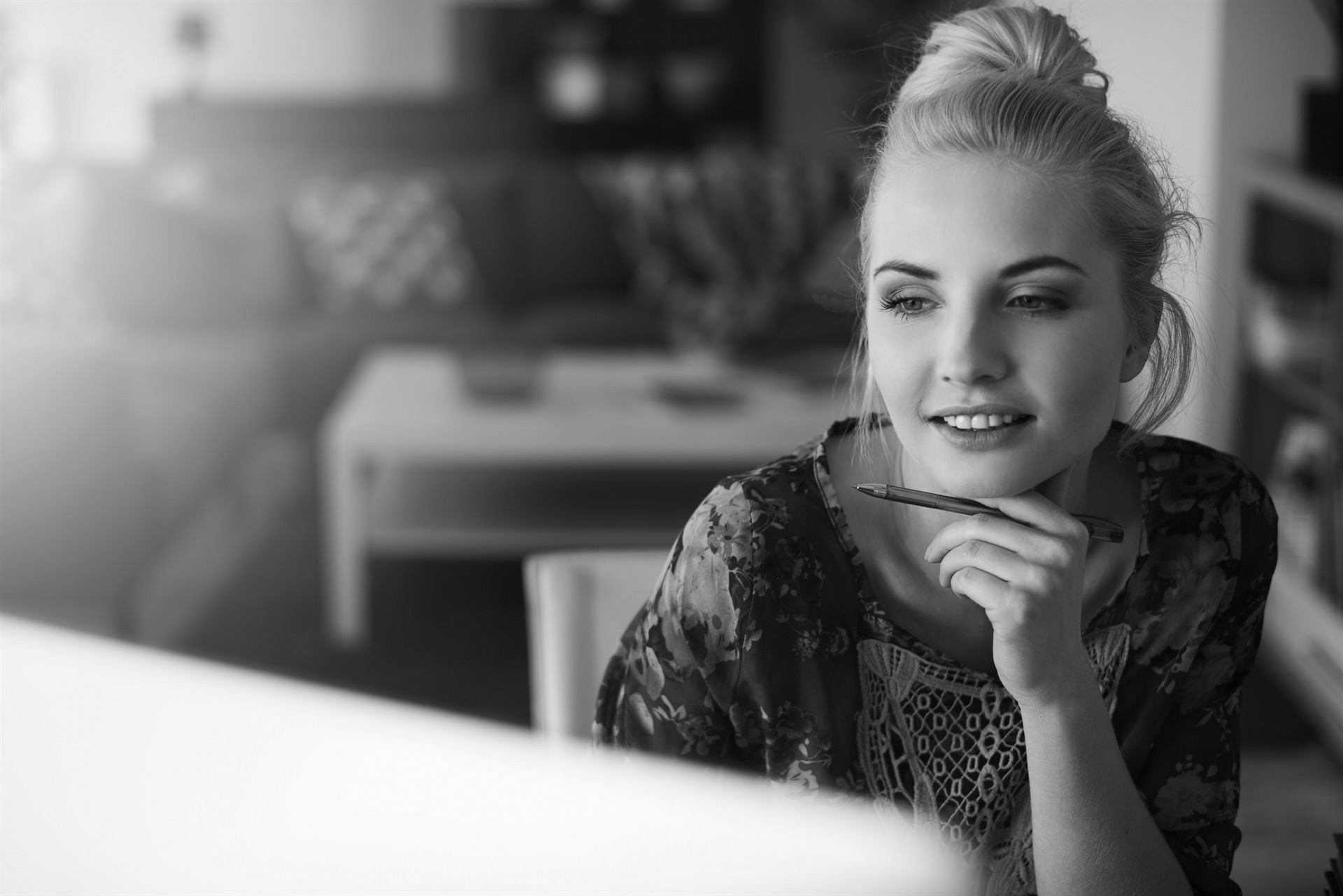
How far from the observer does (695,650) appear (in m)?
0.94

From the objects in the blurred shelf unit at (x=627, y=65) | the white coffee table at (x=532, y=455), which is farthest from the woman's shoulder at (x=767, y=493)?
the blurred shelf unit at (x=627, y=65)

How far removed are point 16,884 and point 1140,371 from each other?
0.71 meters

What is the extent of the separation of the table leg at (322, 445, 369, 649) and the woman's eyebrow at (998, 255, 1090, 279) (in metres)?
2.22

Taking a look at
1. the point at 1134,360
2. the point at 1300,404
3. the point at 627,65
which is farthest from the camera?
the point at 627,65

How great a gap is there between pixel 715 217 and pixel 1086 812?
140 inches

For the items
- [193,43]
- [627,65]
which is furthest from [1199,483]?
[627,65]

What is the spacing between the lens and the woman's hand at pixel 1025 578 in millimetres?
820

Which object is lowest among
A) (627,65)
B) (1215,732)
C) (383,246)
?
(383,246)

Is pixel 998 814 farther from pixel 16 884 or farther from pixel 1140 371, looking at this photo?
pixel 16 884

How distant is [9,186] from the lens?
4.20m

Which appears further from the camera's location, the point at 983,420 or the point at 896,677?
the point at 896,677

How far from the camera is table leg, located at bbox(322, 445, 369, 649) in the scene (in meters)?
2.92

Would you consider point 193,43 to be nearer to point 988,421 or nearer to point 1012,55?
point 1012,55

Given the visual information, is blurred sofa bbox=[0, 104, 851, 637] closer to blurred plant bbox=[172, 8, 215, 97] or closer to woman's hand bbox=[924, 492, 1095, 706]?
blurred plant bbox=[172, 8, 215, 97]
